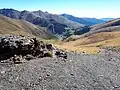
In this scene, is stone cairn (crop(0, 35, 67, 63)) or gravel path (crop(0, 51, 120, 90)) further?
stone cairn (crop(0, 35, 67, 63))

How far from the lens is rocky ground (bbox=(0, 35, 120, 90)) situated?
28359mm

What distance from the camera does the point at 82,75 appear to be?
32281 millimetres

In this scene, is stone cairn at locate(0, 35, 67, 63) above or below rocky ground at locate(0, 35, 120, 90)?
above

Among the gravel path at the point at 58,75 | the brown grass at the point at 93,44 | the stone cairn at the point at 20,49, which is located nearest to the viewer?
the gravel path at the point at 58,75

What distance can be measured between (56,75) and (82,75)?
10.0 ft

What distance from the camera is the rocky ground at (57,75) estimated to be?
2836 cm

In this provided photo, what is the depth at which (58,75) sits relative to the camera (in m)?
31.5

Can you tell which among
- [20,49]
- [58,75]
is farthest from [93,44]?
[58,75]

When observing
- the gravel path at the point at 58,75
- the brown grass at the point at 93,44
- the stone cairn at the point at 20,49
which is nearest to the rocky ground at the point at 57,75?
the gravel path at the point at 58,75

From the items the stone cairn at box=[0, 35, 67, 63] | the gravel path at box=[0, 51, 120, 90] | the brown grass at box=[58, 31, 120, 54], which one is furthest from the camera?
the brown grass at box=[58, 31, 120, 54]

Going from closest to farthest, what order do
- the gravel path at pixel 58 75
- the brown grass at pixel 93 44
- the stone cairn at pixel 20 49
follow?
the gravel path at pixel 58 75
the stone cairn at pixel 20 49
the brown grass at pixel 93 44

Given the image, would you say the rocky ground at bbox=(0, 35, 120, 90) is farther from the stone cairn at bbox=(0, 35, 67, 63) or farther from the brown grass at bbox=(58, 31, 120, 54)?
the brown grass at bbox=(58, 31, 120, 54)

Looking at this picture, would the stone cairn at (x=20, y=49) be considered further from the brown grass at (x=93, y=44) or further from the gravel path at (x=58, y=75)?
the brown grass at (x=93, y=44)

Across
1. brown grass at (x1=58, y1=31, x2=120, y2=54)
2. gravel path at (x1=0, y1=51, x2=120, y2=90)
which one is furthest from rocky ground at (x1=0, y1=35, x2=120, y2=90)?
brown grass at (x1=58, y1=31, x2=120, y2=54)
